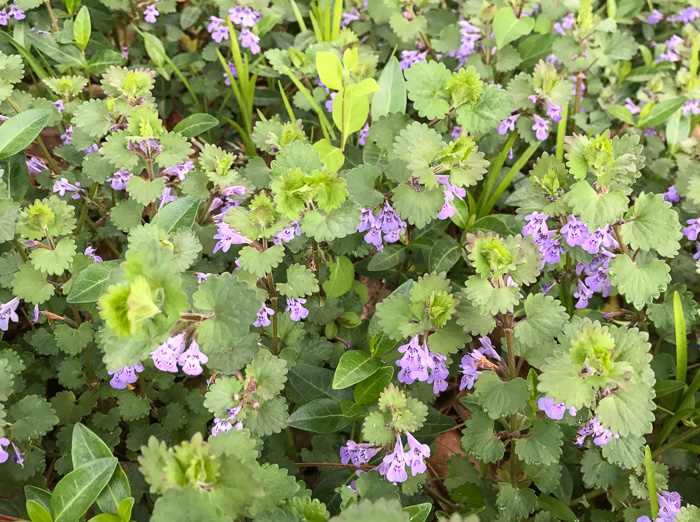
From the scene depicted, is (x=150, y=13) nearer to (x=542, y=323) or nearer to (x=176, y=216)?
(x=176, y=216)

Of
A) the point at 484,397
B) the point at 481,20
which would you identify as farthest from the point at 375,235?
the point at 481,20

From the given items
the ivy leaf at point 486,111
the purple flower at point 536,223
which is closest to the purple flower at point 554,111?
the ivy leaf at point 486,111

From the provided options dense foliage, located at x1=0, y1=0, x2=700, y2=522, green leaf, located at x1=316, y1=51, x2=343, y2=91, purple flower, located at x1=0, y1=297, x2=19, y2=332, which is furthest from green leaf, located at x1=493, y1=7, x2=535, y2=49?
purple flower, located at x1=0, y1=297, x2=19, y2=332

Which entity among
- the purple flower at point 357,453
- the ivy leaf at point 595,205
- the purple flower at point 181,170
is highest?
the purple flower at point 181,170

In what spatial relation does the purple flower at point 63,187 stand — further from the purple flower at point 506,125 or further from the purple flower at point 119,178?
the purple flower at point 506,125

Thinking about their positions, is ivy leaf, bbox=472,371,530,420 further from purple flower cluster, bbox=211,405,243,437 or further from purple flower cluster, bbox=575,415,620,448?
purple flower cluster, bbox=211,405,243,437

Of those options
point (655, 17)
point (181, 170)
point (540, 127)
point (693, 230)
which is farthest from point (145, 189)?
point (655, 17)
